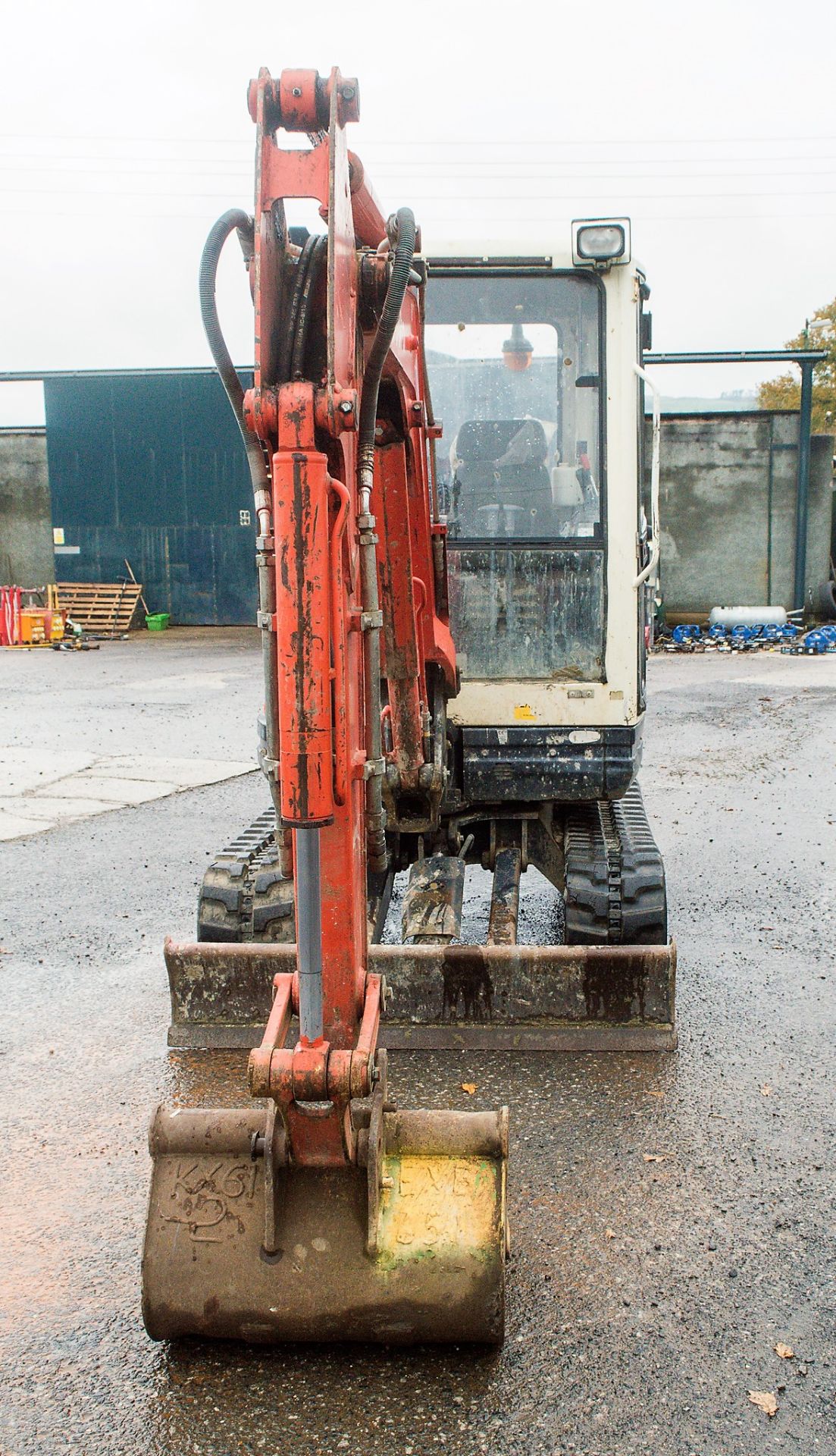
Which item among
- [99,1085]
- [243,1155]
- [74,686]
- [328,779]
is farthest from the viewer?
[74,686]

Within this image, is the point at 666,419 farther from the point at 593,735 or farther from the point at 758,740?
the point at 593,735

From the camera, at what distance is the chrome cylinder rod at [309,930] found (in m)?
2.79

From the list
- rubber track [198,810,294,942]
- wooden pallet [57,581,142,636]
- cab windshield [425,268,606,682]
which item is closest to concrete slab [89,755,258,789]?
rubber track [198,810,294,942]

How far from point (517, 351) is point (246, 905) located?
259 centimetres

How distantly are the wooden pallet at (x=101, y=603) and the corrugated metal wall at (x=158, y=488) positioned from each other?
0.41 m

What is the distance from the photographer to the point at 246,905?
5082 mm

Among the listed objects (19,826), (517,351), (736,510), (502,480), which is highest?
(736,510)

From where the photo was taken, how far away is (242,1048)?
4.75 m

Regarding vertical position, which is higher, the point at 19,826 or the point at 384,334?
the point at 384,334

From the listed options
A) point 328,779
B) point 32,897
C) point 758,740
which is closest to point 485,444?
point 328,779

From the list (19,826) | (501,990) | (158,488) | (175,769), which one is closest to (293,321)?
(501,990)

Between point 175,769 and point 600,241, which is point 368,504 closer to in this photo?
point 600,241

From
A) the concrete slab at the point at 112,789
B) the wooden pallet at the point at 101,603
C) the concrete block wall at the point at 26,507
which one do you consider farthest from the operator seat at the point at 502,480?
the concrete block wall at the point at 26,507

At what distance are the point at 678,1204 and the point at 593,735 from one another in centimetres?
206
